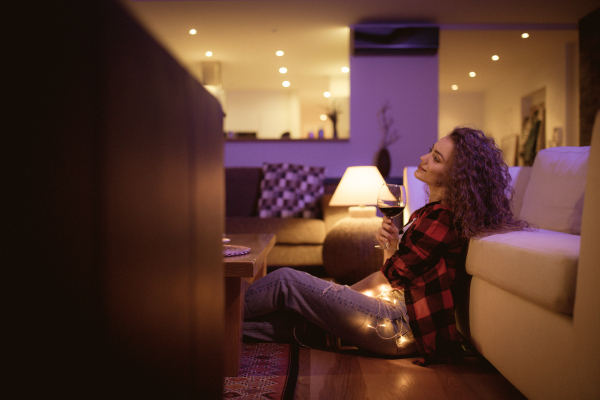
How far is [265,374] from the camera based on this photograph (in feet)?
5.00

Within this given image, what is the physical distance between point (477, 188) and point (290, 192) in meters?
2.22

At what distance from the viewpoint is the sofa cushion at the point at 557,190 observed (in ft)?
5.29

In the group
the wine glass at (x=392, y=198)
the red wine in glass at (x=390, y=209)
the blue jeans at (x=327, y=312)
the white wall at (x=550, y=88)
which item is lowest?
the blue jeans at (x=327, y=312)

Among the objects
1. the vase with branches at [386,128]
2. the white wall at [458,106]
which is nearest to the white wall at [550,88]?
the white wall at [458,106]

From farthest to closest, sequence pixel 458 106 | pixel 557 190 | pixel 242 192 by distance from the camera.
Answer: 1. pixel 458 106
2. pixel 242 192
3. pixel 557 190

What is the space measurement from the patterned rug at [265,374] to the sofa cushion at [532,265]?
753mm

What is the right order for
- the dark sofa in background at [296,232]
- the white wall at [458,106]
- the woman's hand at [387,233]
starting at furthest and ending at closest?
1. the white wall at [458,106]
2. the dark sofa in background at [296,232]
3. the woman's hand at [387,233]

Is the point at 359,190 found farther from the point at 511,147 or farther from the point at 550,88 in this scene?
the point at 511,147

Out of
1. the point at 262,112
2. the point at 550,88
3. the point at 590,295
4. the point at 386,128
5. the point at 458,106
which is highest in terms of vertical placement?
the point at 458,106

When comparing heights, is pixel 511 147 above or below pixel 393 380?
above

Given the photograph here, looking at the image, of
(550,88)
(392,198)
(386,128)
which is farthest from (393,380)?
(550,88)

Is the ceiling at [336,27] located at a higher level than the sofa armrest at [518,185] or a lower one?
higher

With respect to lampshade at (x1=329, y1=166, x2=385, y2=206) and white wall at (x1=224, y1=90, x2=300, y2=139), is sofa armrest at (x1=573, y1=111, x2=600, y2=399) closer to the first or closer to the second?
lampshade at (x1=329, y1=166, x2=385, y2=206)

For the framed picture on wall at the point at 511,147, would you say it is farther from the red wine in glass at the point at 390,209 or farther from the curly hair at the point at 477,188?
the red wine in glass at the point at 390,209
